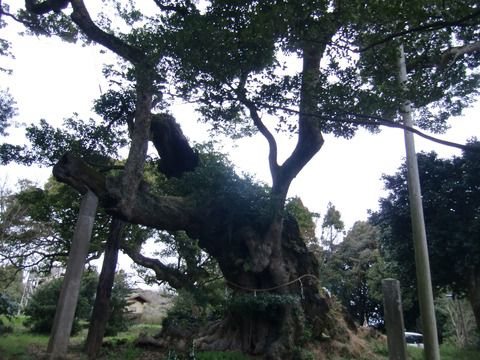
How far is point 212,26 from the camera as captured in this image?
6.92 metres

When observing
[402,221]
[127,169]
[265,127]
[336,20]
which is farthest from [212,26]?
[402,221]

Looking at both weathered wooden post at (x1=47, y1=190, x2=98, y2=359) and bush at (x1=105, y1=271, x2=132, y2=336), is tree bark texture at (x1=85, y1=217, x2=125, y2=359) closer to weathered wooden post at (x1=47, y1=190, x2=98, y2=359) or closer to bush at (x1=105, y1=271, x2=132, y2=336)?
weathered wooden post at (x1=47, y1=190, x2=98, y2=359)

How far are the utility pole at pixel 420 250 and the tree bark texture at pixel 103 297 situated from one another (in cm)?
818

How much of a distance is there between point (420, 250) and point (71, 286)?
721 centimetres

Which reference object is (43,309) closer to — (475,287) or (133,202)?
(133,202)

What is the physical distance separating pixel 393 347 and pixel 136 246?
44.3 ft

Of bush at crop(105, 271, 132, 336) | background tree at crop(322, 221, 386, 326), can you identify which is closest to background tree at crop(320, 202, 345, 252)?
background tree at crop(322, 221, 386, 326)

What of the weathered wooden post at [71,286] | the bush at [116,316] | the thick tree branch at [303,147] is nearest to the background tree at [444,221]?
the thick tree branch at [303,147]

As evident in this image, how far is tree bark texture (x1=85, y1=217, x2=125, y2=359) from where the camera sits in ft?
34.1

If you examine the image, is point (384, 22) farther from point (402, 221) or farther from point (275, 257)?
point (402, 221)

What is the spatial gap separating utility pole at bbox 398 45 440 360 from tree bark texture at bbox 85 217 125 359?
8.18 m

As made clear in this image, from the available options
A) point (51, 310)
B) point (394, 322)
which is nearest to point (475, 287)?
point (394, 322)

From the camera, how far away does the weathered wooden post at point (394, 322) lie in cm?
499

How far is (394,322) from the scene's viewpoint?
5070 millimetres
